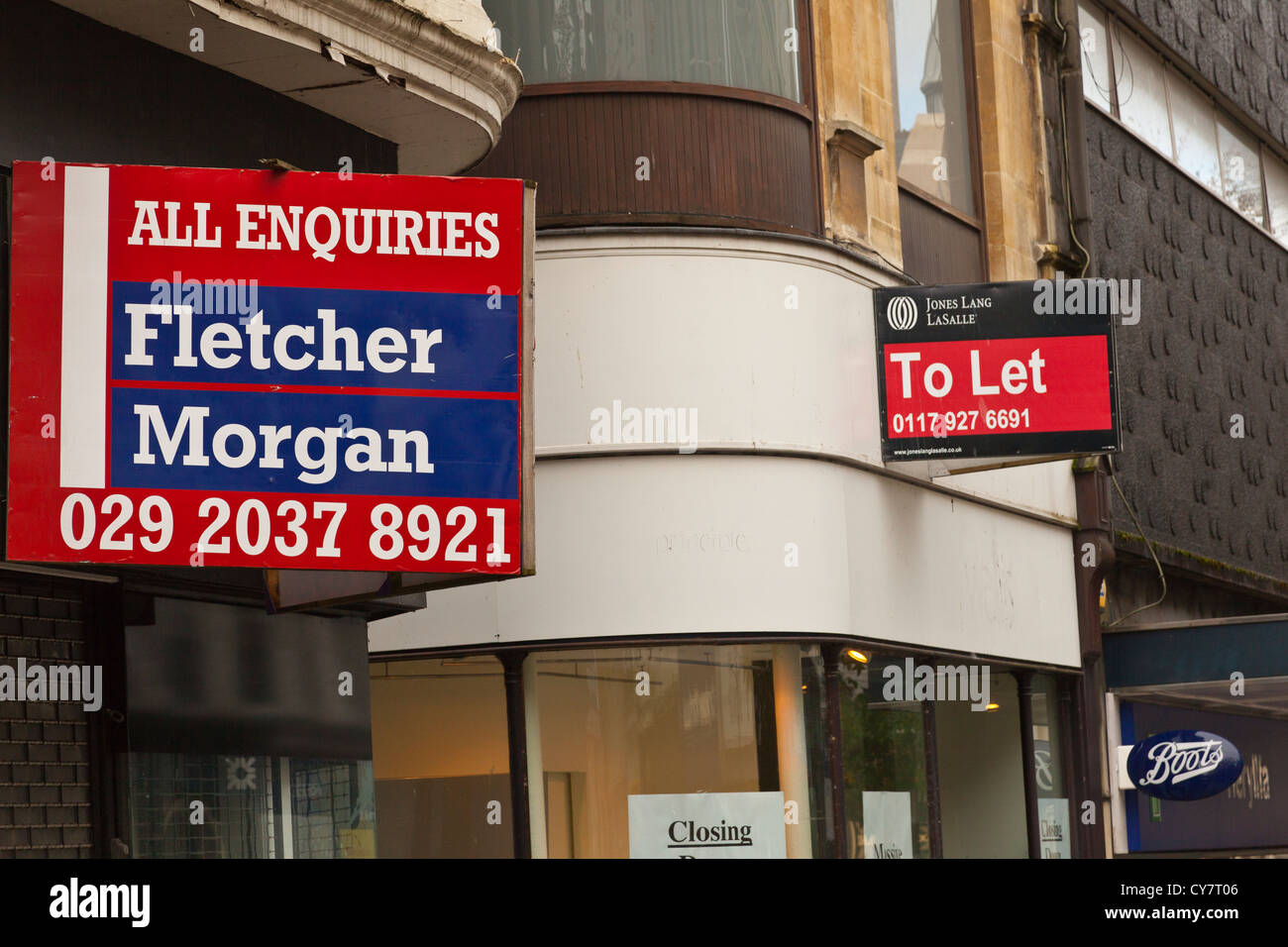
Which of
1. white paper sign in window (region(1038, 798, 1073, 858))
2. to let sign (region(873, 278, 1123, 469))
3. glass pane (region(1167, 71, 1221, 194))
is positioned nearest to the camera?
to let sign (region(873, 278, 1123, 469))

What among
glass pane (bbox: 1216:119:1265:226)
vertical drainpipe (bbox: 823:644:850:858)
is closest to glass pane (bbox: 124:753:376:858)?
vertical drainpipe (bbox: 823:644:850:858)

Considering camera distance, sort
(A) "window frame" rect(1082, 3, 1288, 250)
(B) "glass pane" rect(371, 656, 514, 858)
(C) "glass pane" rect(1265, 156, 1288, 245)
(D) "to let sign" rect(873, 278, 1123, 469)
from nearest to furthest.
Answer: (B) "glass pane" rect(371, 656, 514, 858) < (D) "to let sign" rect(873, 278, 1123, 469) < (A) "window frame" rect(1082, 3, 1288, 250) < (C) "glass pane" rect(1265, 156, 1288, 245)

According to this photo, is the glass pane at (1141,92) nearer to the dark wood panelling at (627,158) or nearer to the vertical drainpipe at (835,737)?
the dark wood panelling at (627,158)

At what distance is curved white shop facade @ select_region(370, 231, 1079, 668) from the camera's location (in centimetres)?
1220

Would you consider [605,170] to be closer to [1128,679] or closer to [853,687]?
[853,687]

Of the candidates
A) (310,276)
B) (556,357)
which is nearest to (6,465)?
(310,276)

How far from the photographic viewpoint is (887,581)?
43.7ft

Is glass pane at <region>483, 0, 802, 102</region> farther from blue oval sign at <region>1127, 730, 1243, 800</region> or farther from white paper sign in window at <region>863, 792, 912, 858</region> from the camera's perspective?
blue oval sign at <region>1127, 730, 1243, 800</region>

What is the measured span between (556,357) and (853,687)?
10.4 ft

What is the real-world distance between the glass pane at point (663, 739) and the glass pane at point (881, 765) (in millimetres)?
512

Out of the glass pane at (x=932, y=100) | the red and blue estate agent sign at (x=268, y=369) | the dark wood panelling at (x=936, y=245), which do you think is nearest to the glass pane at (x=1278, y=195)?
the glass pane at (x=932, y=100)

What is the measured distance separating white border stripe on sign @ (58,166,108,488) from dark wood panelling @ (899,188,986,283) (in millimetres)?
8152

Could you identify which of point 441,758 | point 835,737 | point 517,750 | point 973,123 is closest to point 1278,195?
point 973,123
